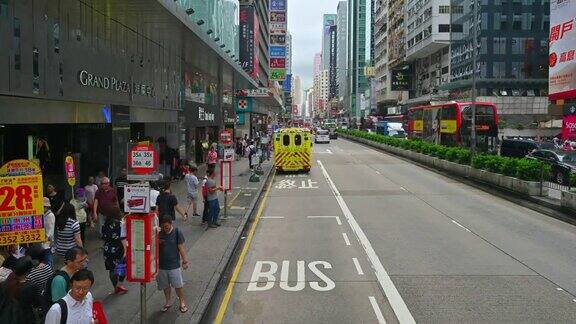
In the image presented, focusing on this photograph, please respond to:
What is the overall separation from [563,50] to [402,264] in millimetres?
33839

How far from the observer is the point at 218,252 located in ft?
42.4

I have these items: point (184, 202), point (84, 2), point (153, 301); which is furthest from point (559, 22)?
point (153, 301)

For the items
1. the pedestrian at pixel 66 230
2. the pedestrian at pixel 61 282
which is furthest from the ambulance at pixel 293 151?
the pedestrian at pixel 61 282

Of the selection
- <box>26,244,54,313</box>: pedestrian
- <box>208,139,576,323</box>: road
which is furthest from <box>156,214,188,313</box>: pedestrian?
<box>26,244,54,313</box>: pedestrian

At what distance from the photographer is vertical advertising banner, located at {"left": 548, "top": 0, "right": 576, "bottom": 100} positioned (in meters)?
38.7

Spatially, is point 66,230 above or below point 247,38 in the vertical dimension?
below

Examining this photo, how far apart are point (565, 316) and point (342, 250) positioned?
18.5 feet

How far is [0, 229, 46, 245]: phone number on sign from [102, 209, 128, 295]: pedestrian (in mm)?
1702

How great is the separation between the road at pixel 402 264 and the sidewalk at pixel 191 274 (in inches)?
15.4

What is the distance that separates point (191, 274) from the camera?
11.0 m

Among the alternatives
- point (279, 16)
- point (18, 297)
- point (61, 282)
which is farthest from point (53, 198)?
point (279, 16)

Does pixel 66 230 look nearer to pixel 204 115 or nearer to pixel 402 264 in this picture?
pixel 402 264

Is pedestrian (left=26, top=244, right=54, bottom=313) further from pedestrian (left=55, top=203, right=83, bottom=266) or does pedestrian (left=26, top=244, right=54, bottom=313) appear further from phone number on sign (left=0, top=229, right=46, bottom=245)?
pedestrian (left=55, top=203, right=83, bottom=266)

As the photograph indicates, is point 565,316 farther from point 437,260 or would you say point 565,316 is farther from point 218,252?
point 218,252
